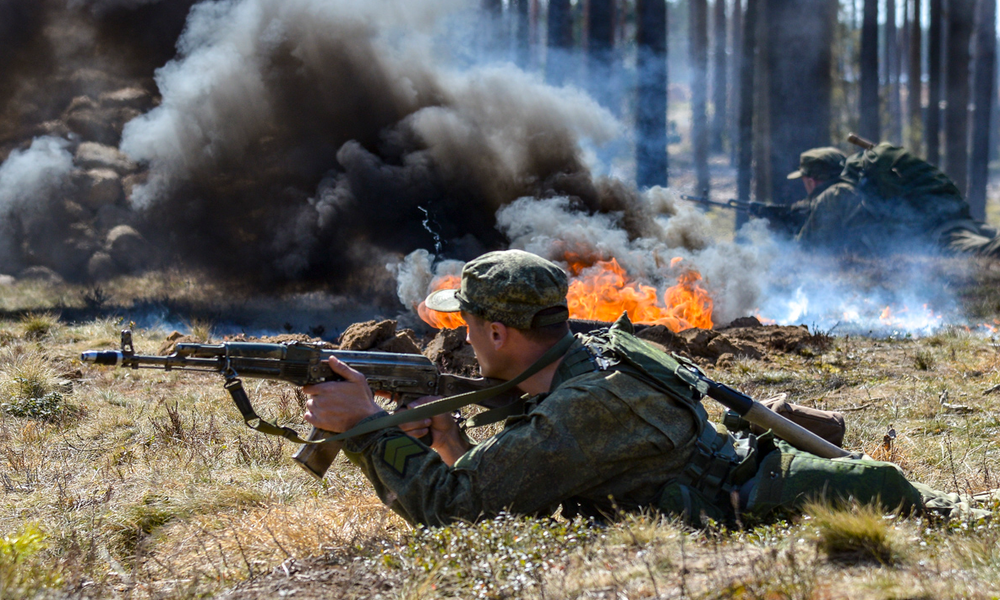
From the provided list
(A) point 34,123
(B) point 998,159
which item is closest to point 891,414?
(A) point 34,123

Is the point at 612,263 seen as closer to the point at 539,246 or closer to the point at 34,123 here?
the point at 539,246

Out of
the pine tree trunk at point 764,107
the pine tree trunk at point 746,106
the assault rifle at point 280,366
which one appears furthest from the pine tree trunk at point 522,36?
the assault rifle at point 280,366

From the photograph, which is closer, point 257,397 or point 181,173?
point 257,397

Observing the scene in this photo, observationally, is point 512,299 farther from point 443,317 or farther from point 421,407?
point 443,317

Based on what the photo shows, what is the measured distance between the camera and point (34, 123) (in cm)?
1192

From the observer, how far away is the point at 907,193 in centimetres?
1388

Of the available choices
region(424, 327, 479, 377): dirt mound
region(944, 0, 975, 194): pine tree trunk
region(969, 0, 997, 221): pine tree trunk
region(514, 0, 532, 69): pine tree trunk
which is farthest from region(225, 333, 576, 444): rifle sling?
region(514, 0, 532, 69): pine tree trunk

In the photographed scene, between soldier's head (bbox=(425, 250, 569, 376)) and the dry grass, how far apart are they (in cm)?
67

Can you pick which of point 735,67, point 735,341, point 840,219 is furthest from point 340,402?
point 735,67

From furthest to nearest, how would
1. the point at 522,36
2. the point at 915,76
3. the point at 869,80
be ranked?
the point at 522,36, the point at 915,76, the point at 869,80

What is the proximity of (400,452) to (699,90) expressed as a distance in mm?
34373

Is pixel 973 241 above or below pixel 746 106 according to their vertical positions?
below

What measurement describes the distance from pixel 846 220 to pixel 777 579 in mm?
13110

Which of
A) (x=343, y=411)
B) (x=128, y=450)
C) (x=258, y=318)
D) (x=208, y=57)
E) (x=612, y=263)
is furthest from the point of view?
(x=208, y=57)
